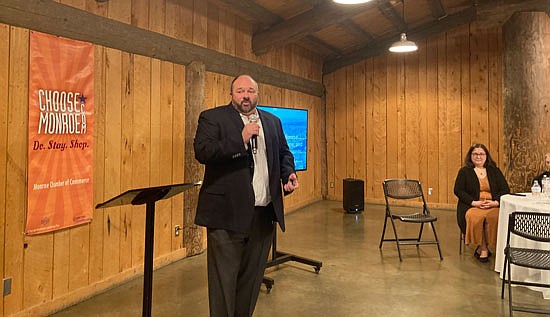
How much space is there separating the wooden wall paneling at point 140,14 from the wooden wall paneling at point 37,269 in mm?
1893

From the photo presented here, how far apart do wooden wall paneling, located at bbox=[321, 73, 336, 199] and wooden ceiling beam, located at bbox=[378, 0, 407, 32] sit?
5.16 ft

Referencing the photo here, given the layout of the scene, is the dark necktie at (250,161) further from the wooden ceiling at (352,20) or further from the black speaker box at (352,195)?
the black speaker box at (352,195)

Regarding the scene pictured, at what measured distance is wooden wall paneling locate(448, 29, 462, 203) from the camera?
700cm

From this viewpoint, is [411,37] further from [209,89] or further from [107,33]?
[107,33]

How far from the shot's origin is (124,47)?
3.45 m

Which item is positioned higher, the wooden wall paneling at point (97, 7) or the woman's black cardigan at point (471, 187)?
the wooden wall paneling at point (97, 7)

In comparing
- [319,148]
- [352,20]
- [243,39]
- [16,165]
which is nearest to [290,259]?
[16,165]

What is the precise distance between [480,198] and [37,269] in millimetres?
3970

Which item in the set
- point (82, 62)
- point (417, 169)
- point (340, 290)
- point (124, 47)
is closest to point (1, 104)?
point (82, 62)

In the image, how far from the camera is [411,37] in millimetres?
7301

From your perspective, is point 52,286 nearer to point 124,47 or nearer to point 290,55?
point 124,47

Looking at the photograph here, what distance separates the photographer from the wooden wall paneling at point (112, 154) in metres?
3.32

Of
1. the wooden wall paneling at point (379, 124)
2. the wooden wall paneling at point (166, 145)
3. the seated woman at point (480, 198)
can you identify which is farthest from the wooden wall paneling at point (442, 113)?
the wooden wall paneling at point (166, 145)

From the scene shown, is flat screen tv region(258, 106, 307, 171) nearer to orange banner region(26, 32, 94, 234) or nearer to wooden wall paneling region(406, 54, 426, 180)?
wooden wall paneling region(406, 54, 426, 180)
